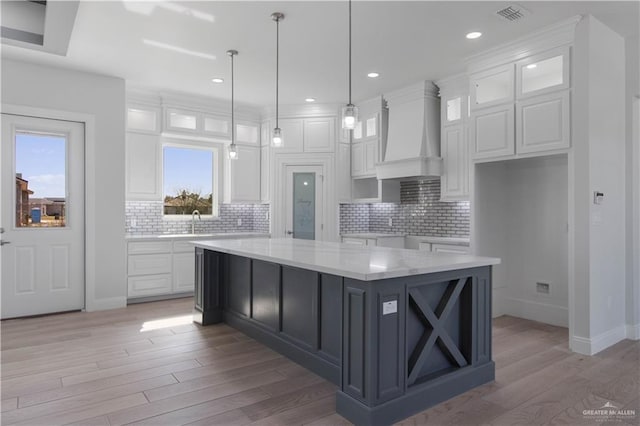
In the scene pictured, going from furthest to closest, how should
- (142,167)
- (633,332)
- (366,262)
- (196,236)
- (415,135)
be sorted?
(196,236) < (142,167) < (415,135) < (633,332) < (366,262)

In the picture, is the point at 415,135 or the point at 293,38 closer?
the point at 293,38

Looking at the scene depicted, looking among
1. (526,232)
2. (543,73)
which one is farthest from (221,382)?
(543,73)

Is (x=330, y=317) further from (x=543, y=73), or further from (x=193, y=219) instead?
(x=193, y=219)

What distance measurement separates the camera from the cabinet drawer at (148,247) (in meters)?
5.64

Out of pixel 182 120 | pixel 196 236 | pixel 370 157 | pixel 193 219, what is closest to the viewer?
pixel 196 236

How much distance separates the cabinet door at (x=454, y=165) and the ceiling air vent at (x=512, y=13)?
5.58 ft

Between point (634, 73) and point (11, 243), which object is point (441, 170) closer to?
point (634, 73)

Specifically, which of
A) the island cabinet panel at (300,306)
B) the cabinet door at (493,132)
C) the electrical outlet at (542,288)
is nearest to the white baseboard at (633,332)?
the electrical outlet at (542,288)

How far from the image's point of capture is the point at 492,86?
4.64 meters

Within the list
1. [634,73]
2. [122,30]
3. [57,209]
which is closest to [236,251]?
[122,30]

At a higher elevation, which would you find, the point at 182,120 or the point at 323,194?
the point at 182,120

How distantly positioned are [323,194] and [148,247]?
2735mm

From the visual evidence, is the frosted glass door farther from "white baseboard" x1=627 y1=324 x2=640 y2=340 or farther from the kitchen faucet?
"white baseboard" x1=627 y1=324 x2=640 y2=340

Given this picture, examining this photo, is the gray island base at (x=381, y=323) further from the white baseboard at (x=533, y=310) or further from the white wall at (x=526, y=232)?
the white baseboard at (x=533, y=310)
